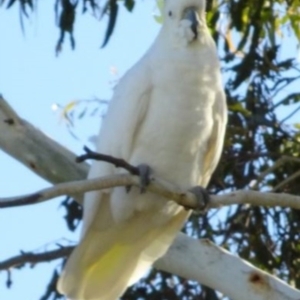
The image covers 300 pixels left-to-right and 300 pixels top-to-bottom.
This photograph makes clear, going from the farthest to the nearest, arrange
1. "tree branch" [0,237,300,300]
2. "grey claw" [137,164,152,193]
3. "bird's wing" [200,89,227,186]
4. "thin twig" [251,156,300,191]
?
"thin twig" [251,156,300,191]
"tree branch" [0,237,300,300]
"bird's wing" [200,89,227,186]
"grey claw" [137,164,152,193]

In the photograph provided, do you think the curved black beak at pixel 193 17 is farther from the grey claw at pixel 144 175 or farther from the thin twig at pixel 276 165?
the thin twig at pixel 276 165

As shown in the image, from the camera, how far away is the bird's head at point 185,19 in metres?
4.39

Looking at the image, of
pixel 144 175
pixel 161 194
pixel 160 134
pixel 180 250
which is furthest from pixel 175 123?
pixel 180 250

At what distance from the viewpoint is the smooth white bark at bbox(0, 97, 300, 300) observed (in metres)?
4.60

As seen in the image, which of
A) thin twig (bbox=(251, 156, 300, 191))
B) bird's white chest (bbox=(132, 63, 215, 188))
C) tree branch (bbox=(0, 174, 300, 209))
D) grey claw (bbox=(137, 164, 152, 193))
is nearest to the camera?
tree branch (bbox=(0, 174, 300, 209))

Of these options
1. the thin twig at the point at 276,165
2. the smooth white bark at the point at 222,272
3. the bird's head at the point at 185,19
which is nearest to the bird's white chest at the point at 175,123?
the bird's head at the point at 185,19

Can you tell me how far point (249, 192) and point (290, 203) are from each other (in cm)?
13

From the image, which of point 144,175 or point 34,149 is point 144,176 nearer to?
point 144,175

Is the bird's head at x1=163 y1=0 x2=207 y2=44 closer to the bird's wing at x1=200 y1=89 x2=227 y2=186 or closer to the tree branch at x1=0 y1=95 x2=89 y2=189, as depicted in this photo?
the bird's wing at x1=200 y1=89 x2=227 y2=186

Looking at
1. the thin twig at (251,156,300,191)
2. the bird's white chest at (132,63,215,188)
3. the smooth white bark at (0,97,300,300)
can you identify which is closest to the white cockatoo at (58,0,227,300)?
the bird's white chest at (132,63,215,188)

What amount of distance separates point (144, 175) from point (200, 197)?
0.20 meters

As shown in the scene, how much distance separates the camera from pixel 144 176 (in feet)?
13.4

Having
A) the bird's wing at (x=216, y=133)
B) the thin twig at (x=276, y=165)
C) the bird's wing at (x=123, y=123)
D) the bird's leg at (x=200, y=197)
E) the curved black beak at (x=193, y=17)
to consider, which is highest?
the thin twig at (x=276, y=165)

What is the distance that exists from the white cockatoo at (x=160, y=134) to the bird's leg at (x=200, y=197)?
0.24 feet
